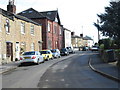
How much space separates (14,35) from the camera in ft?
94.3

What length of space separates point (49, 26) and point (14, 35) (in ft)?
68.2

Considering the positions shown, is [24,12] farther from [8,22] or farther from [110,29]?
[110,29]

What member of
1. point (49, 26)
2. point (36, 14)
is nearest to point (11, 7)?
point (36, 14)

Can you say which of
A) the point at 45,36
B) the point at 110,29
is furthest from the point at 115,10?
the point at 45,36

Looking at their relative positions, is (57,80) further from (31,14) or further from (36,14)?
(31,14)

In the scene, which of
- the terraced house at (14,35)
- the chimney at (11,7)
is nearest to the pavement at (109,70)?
the terraced house at (14,35)

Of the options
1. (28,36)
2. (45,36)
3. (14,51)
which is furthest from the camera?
(45,36)

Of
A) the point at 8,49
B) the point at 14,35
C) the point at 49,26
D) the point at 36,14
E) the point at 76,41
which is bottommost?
the point at 8,49

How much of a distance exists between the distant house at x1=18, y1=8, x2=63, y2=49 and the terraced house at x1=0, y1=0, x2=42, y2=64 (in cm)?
790

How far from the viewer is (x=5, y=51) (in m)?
25.5

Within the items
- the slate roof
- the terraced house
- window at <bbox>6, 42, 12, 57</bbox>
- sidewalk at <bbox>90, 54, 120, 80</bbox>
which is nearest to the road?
sidewalk at <bbox>90, 54, 120, 80</bbox>

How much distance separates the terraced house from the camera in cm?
2506

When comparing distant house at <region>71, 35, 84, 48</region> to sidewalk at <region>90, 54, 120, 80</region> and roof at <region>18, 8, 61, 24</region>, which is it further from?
sidewalk at <region>90, 54, 120, 80</region>

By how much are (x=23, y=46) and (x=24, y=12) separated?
773 inches
